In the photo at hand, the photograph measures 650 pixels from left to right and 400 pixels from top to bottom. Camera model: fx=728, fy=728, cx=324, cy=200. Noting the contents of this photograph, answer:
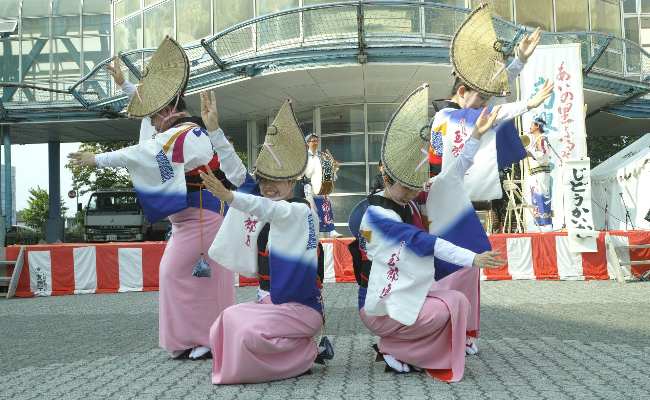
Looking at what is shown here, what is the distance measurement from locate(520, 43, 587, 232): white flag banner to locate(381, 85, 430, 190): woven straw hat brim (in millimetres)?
9364

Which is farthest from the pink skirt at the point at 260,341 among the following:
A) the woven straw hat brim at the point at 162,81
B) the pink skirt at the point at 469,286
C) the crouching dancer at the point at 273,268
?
the woven straw hat brim at the point at 162,81

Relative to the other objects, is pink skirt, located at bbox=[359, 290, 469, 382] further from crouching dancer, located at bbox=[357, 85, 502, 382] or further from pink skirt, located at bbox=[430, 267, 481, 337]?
pink skirt, located at bbox=[430, 267, 481, 337]

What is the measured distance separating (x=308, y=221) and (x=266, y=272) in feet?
1.45

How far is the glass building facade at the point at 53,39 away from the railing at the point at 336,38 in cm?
746

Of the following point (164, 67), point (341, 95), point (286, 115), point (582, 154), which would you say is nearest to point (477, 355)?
point (286, 115)

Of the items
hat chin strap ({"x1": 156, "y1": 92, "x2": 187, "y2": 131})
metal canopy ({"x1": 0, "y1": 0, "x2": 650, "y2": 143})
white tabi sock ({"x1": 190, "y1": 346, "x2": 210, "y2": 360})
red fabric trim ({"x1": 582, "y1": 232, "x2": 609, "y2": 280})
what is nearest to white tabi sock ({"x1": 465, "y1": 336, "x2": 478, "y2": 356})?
white tabi sock ({"x1": 190, "y1": 346, "x2": 210, "y2": 360})

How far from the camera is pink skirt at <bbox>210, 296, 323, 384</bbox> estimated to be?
4.09m

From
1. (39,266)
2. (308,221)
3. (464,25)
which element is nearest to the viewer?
(308,221)

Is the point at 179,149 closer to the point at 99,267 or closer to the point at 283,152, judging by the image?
the point at 283,152

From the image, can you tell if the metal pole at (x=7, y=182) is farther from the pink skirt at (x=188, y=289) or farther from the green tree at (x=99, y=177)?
the pink skirt at (x=188, y=289)

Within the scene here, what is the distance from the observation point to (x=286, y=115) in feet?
15.0

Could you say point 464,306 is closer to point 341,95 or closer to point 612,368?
point 612,368

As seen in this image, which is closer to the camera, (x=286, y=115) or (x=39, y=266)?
(x=286, y=115)

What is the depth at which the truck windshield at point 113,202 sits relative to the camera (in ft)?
67.7
